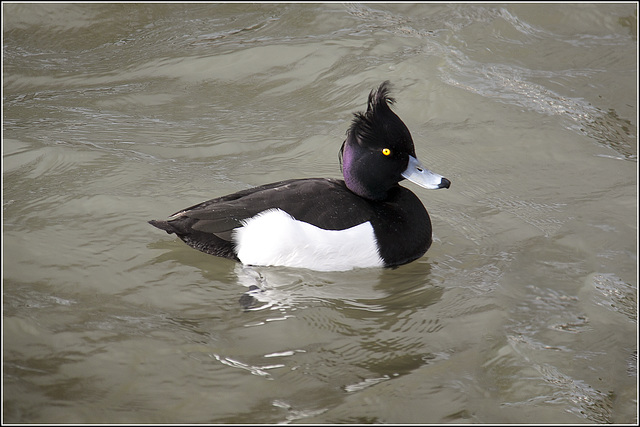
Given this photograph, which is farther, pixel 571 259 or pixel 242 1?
pixel 242 1

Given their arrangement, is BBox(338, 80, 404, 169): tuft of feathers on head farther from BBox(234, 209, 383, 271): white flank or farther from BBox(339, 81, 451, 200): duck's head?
BBox(234, 209, 383, 271): white flank

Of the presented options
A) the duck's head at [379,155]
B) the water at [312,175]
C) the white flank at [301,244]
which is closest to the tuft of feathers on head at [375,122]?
the duck's head at [379,155]

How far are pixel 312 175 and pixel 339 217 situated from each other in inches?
50.8

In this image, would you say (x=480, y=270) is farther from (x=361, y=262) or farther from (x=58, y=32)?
(x=58, y=32)

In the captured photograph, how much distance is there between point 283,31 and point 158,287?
411 centimetres

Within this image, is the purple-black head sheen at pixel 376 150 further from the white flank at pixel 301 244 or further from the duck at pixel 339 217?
the white flank at pixel 301 244

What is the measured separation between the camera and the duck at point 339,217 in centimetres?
460

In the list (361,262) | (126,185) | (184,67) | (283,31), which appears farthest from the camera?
(283,31)

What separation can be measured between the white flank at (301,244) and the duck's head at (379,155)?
0.35 meters

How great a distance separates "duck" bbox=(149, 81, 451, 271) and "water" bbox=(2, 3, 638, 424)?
0.13 metres

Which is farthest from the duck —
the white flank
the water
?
the water

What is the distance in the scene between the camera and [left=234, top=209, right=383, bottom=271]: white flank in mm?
4582

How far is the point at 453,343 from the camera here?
4043mm

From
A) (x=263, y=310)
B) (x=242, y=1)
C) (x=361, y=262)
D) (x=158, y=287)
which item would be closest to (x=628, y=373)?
(x=361, y=262)
